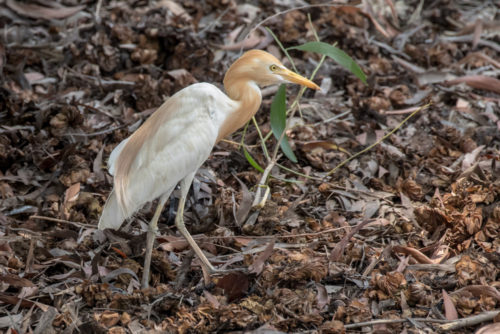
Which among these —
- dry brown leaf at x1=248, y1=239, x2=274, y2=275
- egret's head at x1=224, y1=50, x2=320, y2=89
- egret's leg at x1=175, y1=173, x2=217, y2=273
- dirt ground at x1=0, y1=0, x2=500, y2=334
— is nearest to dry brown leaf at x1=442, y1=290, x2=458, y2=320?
dirt ground at x1=0, y1=0, x2=500, y2=334

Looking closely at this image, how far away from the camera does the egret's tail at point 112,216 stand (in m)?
2.99

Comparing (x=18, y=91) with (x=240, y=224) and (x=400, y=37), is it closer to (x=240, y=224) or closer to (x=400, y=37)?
(x=240, y=224)

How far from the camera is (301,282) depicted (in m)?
2.88

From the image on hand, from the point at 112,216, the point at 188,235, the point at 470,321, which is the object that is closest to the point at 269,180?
the point at 188,235

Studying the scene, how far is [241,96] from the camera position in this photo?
302 cm

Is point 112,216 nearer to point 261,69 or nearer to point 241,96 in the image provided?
point 241,96

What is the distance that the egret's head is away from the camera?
9.66 feet

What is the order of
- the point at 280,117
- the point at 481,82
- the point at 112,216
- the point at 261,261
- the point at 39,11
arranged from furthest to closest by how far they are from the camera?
the point at 39,11 → the point at 481,82 → the point at 280,117 → the point at 112,216 → the point at 261,261

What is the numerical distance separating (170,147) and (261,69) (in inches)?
21.2

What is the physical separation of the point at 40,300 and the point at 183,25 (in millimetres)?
2713

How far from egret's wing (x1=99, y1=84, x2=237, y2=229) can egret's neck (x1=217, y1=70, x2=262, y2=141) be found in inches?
1.7

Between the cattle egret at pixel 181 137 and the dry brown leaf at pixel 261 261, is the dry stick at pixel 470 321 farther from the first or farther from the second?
the cattle egret at pixel 181 137

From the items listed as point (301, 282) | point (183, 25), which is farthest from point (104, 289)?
point (183, 25)

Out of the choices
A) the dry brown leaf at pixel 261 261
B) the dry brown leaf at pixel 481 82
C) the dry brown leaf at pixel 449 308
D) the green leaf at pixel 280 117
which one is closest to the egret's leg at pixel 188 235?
the dry brown leaf at pixel 261 261
